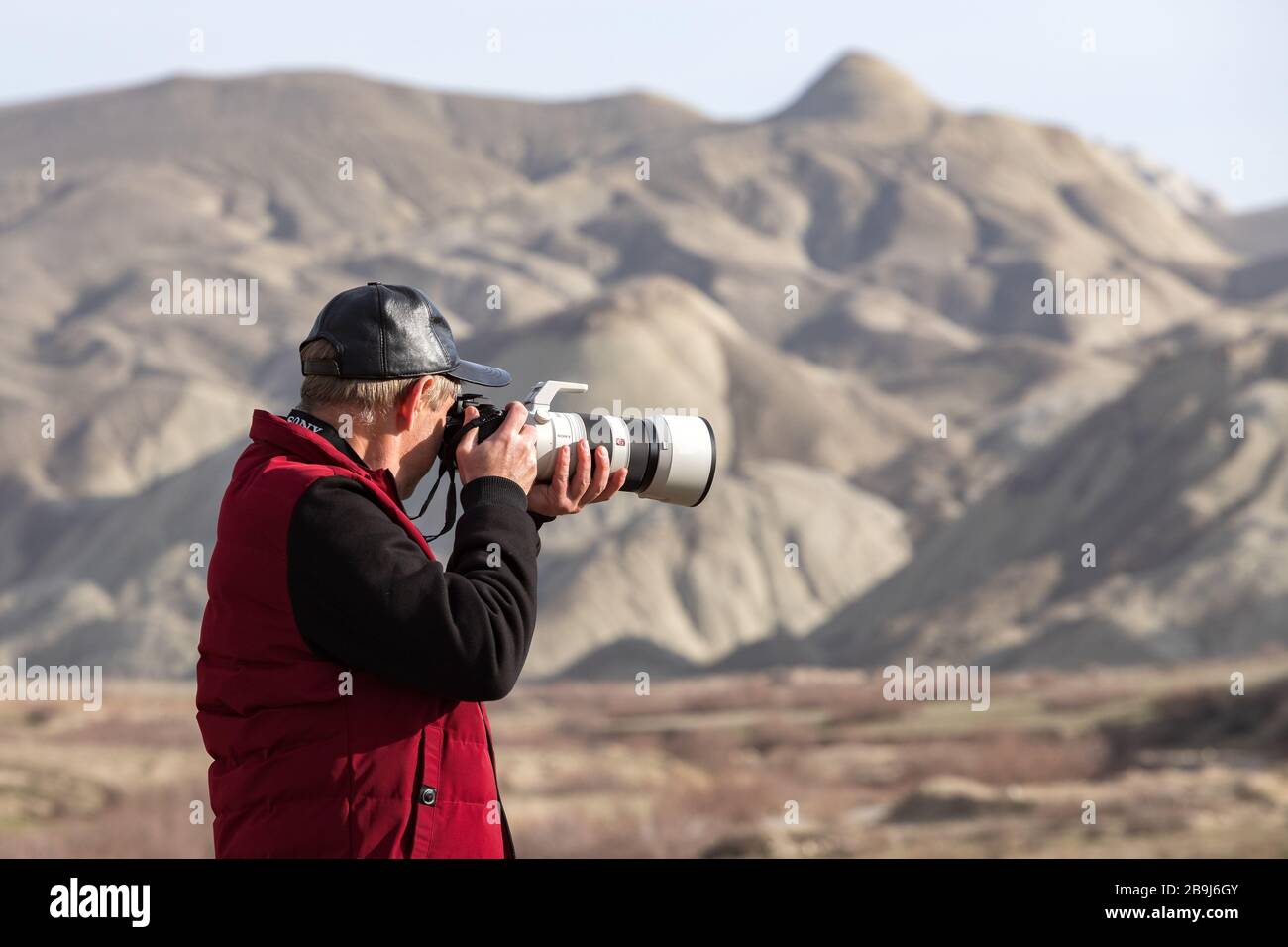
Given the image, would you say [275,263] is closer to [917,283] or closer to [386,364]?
[917,283]

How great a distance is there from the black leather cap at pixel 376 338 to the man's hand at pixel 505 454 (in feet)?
0.52

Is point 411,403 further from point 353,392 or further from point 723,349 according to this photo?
point 723,349

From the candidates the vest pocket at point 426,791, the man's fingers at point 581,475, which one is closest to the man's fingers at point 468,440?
the man's fingers at point 581,475

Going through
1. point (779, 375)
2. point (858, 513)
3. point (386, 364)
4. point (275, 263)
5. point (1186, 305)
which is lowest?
point (386, 364)

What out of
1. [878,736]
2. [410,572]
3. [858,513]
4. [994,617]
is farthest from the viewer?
[858,513]

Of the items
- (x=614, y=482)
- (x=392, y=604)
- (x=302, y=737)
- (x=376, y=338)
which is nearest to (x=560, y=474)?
(x=614, y=482)

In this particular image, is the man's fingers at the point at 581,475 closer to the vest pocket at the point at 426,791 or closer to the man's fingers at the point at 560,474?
the man's fingers at the point at 560,474

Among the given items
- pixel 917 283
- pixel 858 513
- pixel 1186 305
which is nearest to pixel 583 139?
pixel 917 283

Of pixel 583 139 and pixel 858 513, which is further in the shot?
pixel 583 139

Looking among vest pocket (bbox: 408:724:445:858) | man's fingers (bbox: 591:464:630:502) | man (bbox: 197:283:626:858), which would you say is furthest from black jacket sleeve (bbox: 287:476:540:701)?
man's fingers (bbox: 591:464:630:502)

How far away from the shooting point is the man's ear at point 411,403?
2.99 m

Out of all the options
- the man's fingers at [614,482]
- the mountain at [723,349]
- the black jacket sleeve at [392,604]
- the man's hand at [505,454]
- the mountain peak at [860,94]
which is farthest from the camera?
the mountain peak at [860,94]

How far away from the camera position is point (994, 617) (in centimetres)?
3572

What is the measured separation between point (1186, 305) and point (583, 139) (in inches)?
2530
